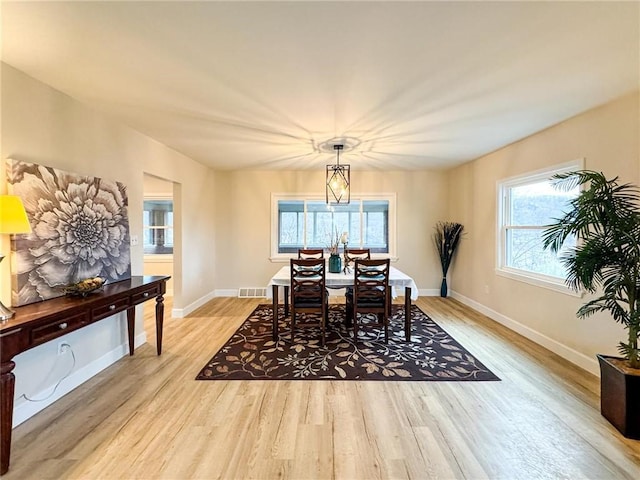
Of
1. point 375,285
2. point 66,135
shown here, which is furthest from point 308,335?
point 66,135

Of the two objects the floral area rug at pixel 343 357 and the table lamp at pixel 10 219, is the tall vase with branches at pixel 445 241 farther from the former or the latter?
the table lamp at pixel 10 219

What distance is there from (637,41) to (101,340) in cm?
478

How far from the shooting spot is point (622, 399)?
2.06 metres

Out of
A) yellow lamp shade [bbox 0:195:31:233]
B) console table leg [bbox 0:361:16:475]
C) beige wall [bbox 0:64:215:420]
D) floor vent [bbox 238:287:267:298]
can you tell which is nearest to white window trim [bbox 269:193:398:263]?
floor vent [bbox 238:287:267:298]

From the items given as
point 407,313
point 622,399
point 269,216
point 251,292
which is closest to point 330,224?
point 269,216

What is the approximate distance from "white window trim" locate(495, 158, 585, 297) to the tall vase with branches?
1.16 meters

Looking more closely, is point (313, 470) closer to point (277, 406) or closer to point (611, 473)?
point (277, 406)

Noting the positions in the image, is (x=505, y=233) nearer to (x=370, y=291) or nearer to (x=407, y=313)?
(x=407, y=313)

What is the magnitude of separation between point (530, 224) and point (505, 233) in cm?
50

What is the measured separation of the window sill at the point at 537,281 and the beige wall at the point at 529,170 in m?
0.05

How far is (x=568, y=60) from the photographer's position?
6.94 ft

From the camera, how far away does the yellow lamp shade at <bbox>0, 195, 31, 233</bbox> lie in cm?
187

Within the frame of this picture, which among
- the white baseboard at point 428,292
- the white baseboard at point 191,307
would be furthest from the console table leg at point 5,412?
the white baseboard at point 428,292

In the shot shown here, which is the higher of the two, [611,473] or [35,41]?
[35,41]
